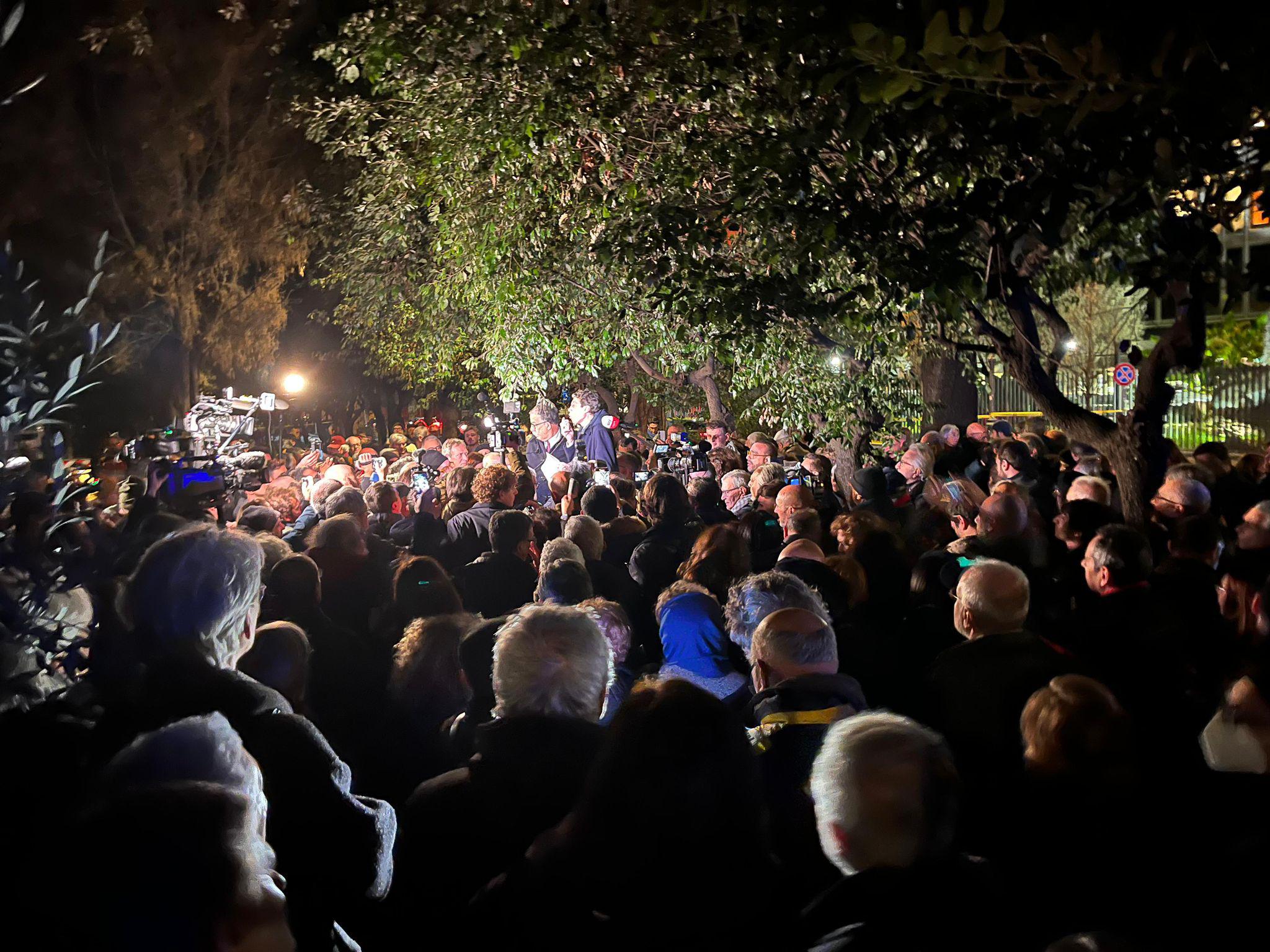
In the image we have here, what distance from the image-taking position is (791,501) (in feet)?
23.1

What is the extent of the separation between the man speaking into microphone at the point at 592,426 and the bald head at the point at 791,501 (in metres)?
3.88

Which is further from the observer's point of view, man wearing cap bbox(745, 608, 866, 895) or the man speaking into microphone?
the man speaking into microphone

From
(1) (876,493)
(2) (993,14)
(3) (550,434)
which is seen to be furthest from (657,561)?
(3) (550,434)

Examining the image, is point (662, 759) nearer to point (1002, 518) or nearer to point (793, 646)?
point (793, 646)

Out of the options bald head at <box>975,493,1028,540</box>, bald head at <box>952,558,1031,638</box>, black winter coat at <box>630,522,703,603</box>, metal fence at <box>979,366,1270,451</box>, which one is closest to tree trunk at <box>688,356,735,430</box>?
metal fence at <box>979,366,1270,451</box>

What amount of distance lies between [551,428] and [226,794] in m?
9.54

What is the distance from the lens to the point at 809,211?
7039mm

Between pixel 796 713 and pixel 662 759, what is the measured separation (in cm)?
110

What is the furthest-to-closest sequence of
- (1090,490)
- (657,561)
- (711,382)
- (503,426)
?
(503,426)
(711,382)
(1090,490)
(657,561)

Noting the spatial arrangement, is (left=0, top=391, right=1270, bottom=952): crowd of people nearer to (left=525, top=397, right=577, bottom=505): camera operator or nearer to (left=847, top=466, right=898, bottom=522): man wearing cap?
(left=847, top=466, right=898, bottom=522): man wearing cap

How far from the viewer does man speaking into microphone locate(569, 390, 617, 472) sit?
35.3 ft

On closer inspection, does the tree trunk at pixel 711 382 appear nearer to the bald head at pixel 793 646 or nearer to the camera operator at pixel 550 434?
the camera operator at pixel 550 434

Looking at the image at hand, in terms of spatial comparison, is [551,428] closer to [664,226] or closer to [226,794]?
[664,226]

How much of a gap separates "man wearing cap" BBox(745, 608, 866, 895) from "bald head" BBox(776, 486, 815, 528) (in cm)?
319
